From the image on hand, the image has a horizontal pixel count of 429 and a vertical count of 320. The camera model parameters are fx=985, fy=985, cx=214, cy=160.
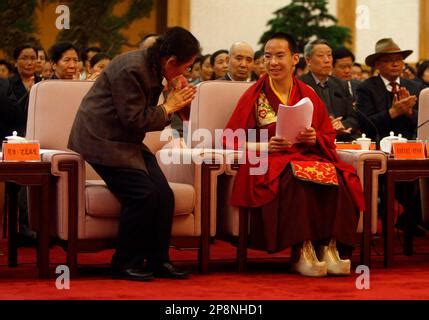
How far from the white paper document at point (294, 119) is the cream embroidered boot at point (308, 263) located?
0.52 m

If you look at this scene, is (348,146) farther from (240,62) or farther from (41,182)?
(41,182)

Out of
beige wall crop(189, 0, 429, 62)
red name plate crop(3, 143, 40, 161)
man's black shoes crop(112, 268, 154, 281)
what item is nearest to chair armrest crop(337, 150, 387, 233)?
man's black shoes crop(112, 268, 154, 281)

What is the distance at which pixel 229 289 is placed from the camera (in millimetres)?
4184

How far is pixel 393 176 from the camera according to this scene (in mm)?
4824

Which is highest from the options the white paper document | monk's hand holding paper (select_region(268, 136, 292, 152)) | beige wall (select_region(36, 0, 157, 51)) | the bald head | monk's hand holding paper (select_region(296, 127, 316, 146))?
beige wall (select_region(36, 0, 157, 51))

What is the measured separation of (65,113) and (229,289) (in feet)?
4.58

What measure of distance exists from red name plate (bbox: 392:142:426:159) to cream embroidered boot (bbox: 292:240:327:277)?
67 cm

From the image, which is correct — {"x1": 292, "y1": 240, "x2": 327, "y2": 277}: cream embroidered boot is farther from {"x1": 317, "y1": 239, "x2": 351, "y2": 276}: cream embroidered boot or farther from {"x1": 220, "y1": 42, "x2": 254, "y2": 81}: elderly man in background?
{"x1": 220, "y1": 42, "x2": 254, "y2": 81}: elderly man in background

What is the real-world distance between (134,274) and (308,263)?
831 mm

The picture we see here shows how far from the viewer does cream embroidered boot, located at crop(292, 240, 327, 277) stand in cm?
457

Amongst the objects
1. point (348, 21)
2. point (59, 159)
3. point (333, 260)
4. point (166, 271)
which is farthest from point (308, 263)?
point (348, 21)

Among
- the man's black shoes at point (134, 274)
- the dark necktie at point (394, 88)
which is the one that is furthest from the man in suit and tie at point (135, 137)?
the dark necktie at point (394, 88)
